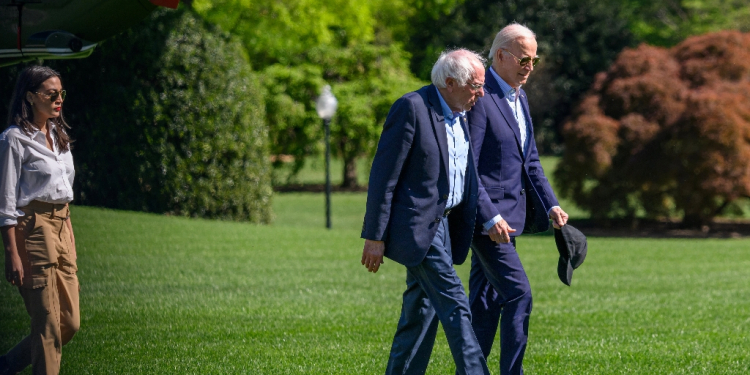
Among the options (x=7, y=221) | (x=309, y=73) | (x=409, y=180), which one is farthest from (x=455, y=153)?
(x=309, y=73)

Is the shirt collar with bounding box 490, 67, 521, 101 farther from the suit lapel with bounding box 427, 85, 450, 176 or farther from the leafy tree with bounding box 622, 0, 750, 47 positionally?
the leafy tree with bounding box 622, 0, 750, 47

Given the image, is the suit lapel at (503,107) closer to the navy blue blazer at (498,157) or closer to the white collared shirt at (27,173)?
the navy blue blazer at (498,157)

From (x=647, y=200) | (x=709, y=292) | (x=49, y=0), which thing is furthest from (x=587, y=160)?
(x=49, y=0)

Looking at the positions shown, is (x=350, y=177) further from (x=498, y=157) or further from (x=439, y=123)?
(x=439, y=123)

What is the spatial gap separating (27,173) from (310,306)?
454cm

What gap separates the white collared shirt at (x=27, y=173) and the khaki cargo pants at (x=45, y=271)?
0.07 meters

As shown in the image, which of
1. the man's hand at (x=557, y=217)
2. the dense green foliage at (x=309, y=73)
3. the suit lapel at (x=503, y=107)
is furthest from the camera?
the dense green foliage at (x=309, y=73)

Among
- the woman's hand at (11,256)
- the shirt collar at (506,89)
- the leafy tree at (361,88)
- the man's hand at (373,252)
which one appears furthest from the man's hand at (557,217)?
the leafy tree at (361,88)

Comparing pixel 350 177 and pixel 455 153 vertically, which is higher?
pixel 455 153

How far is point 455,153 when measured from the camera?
4.55 m

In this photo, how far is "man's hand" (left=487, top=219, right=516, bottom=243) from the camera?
468 cm

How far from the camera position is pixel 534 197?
5.14 metres

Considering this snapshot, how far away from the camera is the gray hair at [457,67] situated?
4.38 meters

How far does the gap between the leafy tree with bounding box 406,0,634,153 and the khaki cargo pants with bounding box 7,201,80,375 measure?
28.4m
